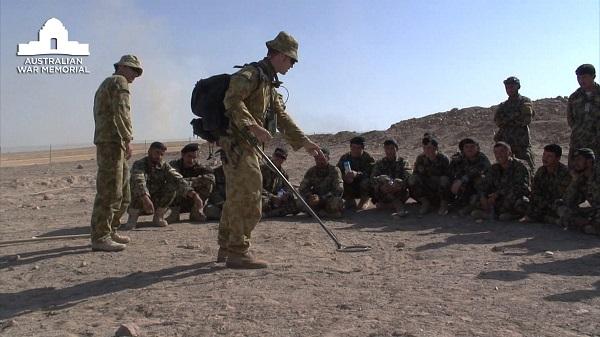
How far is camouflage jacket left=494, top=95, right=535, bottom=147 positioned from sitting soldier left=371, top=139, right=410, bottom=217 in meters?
1.52

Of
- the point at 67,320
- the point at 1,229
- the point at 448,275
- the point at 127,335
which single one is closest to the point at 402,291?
the point at 448,275

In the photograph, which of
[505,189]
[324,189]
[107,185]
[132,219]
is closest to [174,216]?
[132,219]

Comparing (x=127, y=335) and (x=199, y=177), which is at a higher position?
(x=199, y=177)

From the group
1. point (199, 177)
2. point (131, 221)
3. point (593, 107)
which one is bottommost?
point (131, 221)

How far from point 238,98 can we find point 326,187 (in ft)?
12.3

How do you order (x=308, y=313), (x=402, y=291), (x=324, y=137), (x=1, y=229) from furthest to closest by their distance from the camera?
1. (x=324, y=137)
2. (x=1, y=229)
3. (x=402, y=291)
4. (x=308, y=313)

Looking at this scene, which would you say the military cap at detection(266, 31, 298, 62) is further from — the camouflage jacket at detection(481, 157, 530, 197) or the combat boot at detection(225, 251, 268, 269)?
the camouflage jacket at detection(481, 157, 530, 197)

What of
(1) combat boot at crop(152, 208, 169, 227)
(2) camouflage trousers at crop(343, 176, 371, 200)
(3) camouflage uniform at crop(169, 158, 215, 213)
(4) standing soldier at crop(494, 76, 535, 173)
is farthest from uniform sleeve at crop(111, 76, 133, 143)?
(4) standing soldier at crop(494, 76, 535, 173)

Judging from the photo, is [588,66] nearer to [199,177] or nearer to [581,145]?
[581,145]

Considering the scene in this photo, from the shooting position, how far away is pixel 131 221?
7.20 m

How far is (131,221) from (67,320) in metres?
3.55

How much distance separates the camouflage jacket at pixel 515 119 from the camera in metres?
8.04

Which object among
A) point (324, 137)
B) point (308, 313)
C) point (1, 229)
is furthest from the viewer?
point (324, 137)

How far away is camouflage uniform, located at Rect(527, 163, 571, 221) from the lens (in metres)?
6.79
